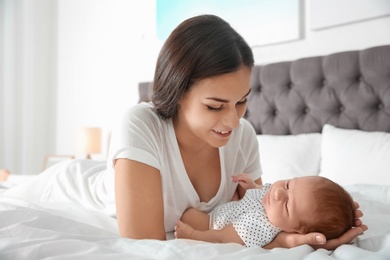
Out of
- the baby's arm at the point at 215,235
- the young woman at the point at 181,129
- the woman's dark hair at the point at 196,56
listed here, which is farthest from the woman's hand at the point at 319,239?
the woman's dark hair at the point at 196,56

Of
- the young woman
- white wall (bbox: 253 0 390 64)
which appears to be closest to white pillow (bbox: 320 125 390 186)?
white wall (bbox: 253 0 390 64)

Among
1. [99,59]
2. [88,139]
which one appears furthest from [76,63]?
[88,139]

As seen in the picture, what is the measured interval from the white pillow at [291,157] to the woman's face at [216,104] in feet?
3.42

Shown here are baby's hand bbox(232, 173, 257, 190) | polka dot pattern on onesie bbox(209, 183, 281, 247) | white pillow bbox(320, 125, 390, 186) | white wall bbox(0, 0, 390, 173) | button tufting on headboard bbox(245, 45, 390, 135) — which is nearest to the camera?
polka dot pattern on onesie bbox(209, 183, 281, 247)

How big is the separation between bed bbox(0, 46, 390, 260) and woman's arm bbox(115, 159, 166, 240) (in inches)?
2.2

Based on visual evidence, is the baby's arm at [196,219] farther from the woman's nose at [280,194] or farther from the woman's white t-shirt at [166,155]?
the woman's nose at [280,194]

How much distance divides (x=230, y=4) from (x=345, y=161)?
4.86 ft

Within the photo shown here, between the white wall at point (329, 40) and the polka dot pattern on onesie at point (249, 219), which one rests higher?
the white wall at point (329, 40)

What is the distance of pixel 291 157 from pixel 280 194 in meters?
1.20

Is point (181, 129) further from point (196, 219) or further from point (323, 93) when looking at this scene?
point (323, 93)

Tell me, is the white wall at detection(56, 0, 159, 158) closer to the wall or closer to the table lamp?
the wall

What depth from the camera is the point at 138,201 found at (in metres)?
1.04

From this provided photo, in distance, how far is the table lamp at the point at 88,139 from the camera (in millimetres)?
3645

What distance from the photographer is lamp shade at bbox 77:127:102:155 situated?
3.64 meters
